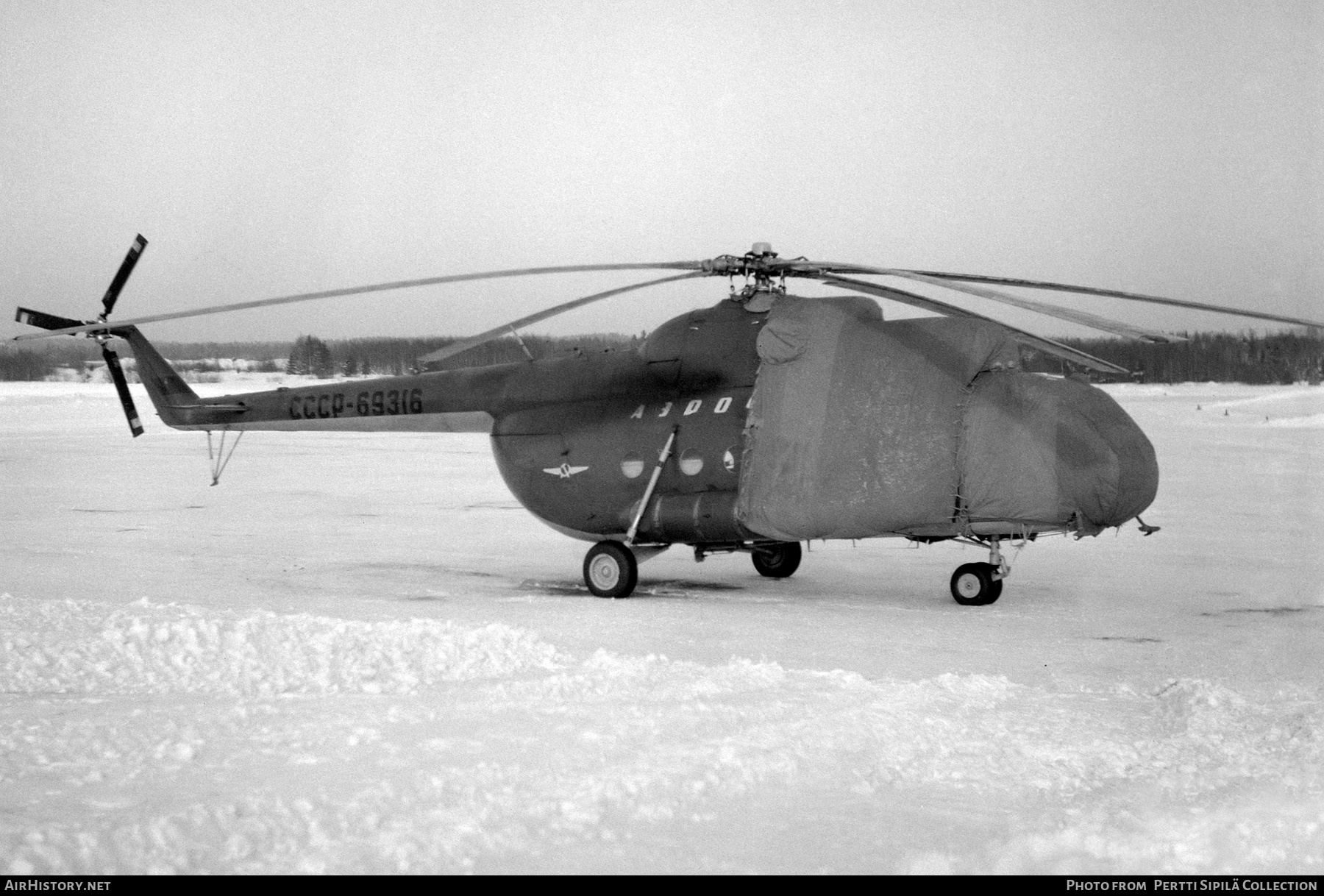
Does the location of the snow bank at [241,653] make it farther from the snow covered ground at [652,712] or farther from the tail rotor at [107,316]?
the tail rotor at [107,316]

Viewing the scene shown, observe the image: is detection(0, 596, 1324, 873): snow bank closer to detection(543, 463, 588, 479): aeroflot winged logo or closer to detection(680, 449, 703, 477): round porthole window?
detection(680, 449, 703, 477): round porthole window

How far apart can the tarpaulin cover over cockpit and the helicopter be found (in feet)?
0.05

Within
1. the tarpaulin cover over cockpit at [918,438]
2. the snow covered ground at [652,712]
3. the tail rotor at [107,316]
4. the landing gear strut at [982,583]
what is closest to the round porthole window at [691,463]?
the tarpaulin cover over cockpit at [918,438]

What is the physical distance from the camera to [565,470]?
11.8 metres

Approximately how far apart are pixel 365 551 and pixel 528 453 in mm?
3100

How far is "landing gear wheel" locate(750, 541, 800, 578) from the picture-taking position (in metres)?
12.8

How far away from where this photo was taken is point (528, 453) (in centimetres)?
1210

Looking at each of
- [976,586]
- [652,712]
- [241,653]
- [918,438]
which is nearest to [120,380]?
[241,653]

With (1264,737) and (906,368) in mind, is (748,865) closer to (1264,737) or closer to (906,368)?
(1264,737)

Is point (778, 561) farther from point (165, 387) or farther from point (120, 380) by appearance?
point (120, 380)

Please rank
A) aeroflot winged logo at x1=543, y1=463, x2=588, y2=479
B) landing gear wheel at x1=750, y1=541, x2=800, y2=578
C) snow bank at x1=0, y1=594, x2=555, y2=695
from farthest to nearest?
landing gear wheel at x1=750, y1=541, x2=800, y2=578 → aeroflot winged logo at x1=543, y1=463, x2=588, y2=479 → snow bank at x1=0, y1=594, x2=555, y2=695

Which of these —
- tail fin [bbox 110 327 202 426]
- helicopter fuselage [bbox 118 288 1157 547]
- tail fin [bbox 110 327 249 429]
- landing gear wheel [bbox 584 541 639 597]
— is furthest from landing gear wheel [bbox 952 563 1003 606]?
tail fin [bbox 110 327 202 426]

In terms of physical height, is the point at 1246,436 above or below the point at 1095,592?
above

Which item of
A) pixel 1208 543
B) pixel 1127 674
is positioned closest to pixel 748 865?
pixel 1127 674
